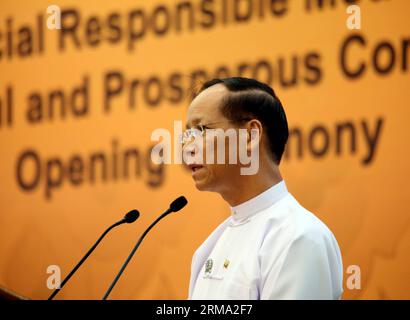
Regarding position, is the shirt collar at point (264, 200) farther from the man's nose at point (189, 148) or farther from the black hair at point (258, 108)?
the man's nose at point (189, 148)

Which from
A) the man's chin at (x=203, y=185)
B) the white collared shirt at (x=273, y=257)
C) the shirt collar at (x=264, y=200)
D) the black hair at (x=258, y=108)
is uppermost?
the black hair at (x=258, y=108)

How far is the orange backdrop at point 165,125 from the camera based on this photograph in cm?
375

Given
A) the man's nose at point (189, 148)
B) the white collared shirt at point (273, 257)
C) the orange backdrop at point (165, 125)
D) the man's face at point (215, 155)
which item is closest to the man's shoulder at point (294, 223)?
the white collared shirt at point (273, 257)

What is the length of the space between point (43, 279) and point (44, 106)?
1042 mm

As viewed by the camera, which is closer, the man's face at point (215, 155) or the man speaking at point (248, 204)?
the man speaking at point (248, 204)

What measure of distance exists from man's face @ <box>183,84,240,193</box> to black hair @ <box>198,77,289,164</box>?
25 millimetres

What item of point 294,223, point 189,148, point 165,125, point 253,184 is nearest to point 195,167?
point 189,148

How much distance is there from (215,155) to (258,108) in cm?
20

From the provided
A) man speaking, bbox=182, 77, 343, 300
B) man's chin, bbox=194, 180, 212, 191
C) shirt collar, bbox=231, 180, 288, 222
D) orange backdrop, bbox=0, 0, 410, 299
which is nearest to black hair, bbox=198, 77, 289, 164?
man speaking, bbox=182, 77, 343, 300

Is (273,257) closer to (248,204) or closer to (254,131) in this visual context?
(248,204)

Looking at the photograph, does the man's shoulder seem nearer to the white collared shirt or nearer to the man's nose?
the white collared shirt

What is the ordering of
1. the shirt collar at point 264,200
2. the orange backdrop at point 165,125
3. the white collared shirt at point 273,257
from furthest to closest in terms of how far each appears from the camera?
the orange backdrop at point 165,125, the shirt collar at point 264,200, the white collared shirt at point 273,257

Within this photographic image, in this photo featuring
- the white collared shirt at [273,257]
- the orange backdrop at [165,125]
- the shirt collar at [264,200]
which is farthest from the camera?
the orange backdrop at [165,125]
